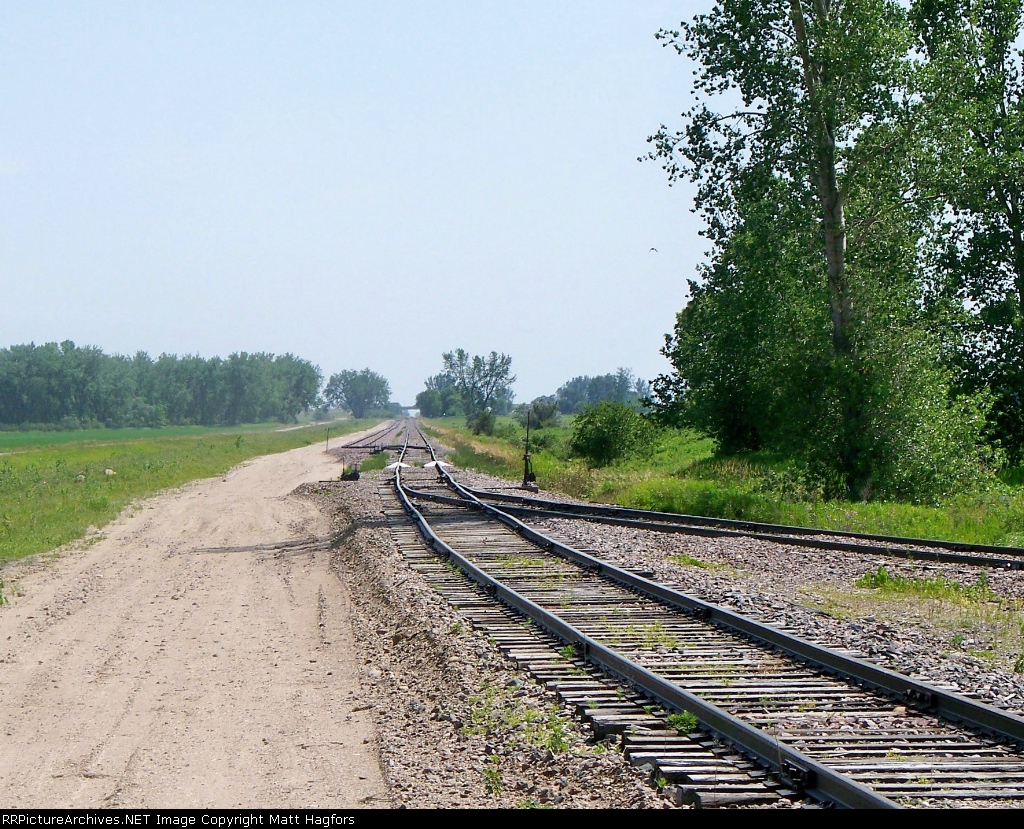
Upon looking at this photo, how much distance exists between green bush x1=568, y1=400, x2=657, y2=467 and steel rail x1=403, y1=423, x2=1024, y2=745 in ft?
81.0

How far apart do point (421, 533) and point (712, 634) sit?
939 centimetres

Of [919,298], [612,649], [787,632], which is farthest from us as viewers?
[919,298]

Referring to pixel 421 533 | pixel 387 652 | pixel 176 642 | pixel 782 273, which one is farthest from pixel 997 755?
pixel 782 273

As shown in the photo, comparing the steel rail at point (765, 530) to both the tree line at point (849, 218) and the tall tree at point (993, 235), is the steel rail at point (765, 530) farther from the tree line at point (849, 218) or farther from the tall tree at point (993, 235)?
the tall tree at point (993, 235)

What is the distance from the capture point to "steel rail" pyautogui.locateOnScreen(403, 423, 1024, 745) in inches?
240

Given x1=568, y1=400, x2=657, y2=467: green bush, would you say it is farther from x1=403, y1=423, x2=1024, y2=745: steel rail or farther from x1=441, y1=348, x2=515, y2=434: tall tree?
x1=441, y1=348, x2=515, y2=434: tall tree

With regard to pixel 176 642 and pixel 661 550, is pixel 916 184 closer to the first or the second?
pixel 661 550

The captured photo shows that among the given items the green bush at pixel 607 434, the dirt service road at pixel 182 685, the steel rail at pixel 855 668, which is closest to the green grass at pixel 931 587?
the steel rail at pixel 855 668

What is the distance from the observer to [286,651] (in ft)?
31.3

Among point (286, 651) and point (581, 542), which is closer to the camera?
point (286, 651)

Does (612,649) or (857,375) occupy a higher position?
(857,375)

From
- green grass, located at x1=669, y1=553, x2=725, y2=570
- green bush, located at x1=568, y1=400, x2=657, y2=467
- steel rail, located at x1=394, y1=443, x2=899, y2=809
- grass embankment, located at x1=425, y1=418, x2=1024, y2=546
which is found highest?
green bush, located at x1=568, y1=400, x2=657, y2=467

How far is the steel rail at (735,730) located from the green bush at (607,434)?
27.1 meters

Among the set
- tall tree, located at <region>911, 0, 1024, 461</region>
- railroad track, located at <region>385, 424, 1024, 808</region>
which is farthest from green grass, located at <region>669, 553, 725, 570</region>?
tall tree, located at <region>911, 0, 1024, 461</region>
